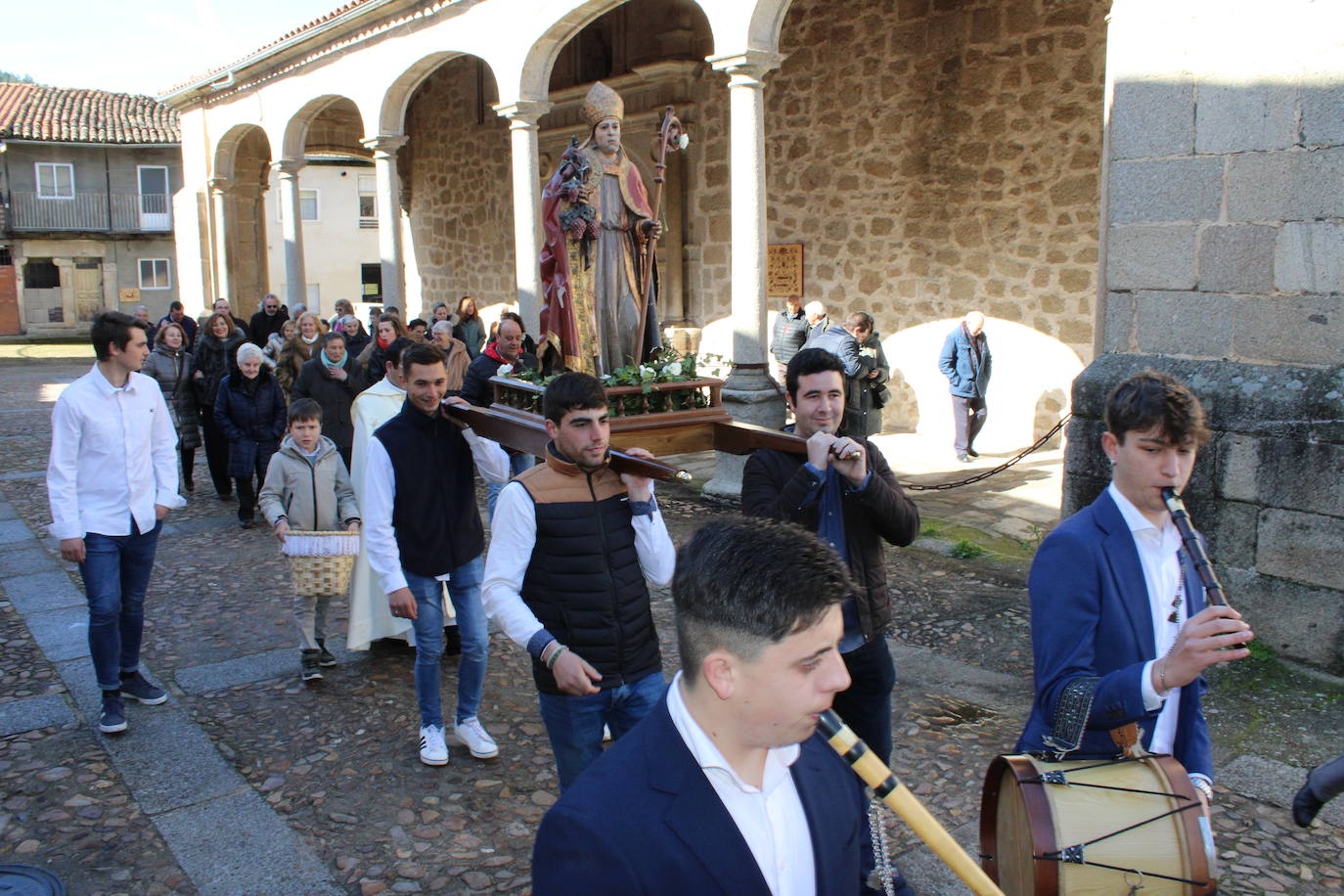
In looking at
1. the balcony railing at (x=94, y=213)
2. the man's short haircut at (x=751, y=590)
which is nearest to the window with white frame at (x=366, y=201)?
the balcony railing at (x=94, y=213)

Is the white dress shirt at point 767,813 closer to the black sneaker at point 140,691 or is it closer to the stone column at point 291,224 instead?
the black sneaker at point 140,691

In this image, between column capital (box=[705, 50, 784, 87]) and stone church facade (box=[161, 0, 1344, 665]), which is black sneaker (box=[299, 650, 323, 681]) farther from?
column capital (box=[705, 50, 784, 87])

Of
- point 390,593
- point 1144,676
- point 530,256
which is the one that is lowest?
point 390,593

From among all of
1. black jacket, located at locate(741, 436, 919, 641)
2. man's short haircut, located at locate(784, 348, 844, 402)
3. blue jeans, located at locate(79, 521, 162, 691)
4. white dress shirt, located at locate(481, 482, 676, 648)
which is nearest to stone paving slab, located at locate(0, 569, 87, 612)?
blue jeans, located at locate(79, 521, 162, 691)

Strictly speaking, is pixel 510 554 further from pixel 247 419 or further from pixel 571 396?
pixel 247 419

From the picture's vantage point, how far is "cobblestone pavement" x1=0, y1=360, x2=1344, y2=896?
355cm

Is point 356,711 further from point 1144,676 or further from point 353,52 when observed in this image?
point 353,52

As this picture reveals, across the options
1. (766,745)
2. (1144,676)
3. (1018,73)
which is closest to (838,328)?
(1018,73)

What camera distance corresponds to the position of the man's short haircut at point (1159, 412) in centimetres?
231

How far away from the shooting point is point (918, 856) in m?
3.52

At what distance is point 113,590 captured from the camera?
4.61 metres

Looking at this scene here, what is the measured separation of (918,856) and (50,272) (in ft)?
135

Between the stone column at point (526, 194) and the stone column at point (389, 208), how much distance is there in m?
3.12

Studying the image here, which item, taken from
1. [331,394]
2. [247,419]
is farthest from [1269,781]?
[247,419]
